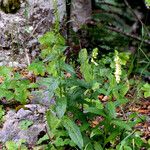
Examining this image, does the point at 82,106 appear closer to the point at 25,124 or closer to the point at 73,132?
the point at 73,132

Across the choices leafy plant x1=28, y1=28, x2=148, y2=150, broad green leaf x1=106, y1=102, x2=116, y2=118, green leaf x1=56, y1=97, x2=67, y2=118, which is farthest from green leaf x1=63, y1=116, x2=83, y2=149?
broad green leaf x1=106, y1=102, x2=116, y2=118

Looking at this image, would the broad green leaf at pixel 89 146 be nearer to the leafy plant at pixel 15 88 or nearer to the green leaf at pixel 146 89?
the green leaf at pixel 146 89

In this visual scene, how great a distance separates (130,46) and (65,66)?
228 centimetres

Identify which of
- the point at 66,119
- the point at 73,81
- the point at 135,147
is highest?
the point at 73,81

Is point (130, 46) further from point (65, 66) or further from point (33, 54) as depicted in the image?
point (65, 66)

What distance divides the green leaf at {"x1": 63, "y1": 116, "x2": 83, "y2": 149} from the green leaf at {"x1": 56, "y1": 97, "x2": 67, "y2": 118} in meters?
0.11

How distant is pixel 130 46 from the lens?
4.90 meters

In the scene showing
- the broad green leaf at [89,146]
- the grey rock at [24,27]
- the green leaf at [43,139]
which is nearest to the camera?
the broad green leaf at [89,146]

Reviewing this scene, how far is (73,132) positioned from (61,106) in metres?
0.18

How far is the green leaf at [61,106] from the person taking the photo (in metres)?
2.56

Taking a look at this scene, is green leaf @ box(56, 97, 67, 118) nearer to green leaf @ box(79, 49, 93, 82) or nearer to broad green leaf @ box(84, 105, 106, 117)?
broad green leaf @ box(84, 105, 106, 117)

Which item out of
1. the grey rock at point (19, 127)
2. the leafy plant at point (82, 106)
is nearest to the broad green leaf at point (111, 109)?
the leafy plant at point (82, 106)

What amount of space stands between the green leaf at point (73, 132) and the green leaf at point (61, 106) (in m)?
0.11

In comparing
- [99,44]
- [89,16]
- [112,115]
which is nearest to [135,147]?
[112,115]
